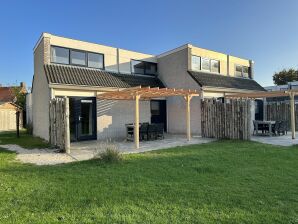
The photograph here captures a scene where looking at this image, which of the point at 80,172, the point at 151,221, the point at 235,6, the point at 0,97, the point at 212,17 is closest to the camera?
the point at 151,221

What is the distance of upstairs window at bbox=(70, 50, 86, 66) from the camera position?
1598cm

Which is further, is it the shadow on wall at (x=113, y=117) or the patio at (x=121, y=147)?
the shadow on wall at (x=113, y=117)

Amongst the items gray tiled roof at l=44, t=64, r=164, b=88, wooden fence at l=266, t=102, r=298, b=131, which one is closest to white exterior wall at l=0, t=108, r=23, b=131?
gray tiled roof at l=44, t=64, r=164, b=88

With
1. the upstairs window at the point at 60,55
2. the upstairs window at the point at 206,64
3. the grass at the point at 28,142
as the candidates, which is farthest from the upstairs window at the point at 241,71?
the grass at the point at 28,142

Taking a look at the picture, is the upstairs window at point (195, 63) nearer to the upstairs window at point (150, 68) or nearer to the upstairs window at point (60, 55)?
the upstairs window at point (150, 68)

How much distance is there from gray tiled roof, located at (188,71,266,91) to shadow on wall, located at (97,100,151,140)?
15.7ft

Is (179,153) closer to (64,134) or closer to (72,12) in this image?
(64,134)

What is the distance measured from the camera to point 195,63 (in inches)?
748

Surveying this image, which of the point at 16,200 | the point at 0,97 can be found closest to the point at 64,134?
the point at 16,200

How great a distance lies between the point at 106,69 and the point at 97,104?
299 cm

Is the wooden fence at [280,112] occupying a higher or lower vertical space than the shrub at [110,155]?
higher

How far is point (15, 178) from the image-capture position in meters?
6.64

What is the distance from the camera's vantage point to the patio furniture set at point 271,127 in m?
16.4

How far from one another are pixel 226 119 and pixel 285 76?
4087 centimetres
